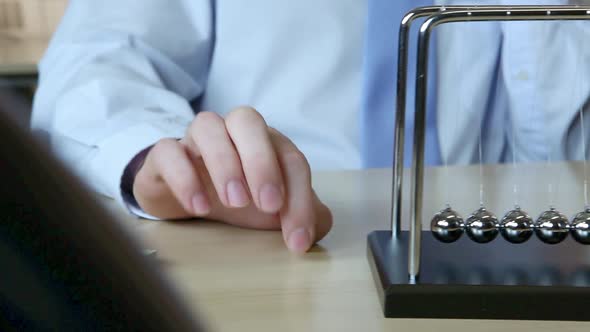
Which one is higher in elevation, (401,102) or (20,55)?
(401,102)

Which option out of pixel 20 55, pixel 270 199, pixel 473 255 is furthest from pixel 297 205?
pixel 20 55

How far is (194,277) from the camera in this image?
19.7 inches

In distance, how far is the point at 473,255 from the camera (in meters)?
0.51

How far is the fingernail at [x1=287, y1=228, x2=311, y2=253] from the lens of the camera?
541 mm

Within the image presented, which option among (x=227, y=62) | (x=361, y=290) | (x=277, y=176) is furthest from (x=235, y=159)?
(x=227, y=62)

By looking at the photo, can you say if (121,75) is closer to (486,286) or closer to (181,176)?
(181,176)

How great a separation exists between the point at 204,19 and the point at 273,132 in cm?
56

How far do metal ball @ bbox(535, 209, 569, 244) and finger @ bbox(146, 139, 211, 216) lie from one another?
23cm

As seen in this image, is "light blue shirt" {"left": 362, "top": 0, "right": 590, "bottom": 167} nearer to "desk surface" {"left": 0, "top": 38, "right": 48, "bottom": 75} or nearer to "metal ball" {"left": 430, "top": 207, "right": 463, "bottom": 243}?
"metal ball" {"left": 430, "top": 207, "right": 463, "bottom": 243}

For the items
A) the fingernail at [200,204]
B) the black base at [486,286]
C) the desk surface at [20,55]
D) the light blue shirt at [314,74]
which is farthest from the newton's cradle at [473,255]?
the desk surface at [20,55]

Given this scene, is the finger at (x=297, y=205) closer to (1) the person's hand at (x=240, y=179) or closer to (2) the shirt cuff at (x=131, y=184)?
(1) the person's hand at (x=240, y=179)

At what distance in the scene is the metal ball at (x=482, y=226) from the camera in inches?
19.6

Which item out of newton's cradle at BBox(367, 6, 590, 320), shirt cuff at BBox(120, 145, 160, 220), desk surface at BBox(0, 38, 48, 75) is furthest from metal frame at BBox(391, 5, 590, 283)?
desk surface at BBox(0, 38, 48, 75)

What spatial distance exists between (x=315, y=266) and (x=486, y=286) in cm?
12
